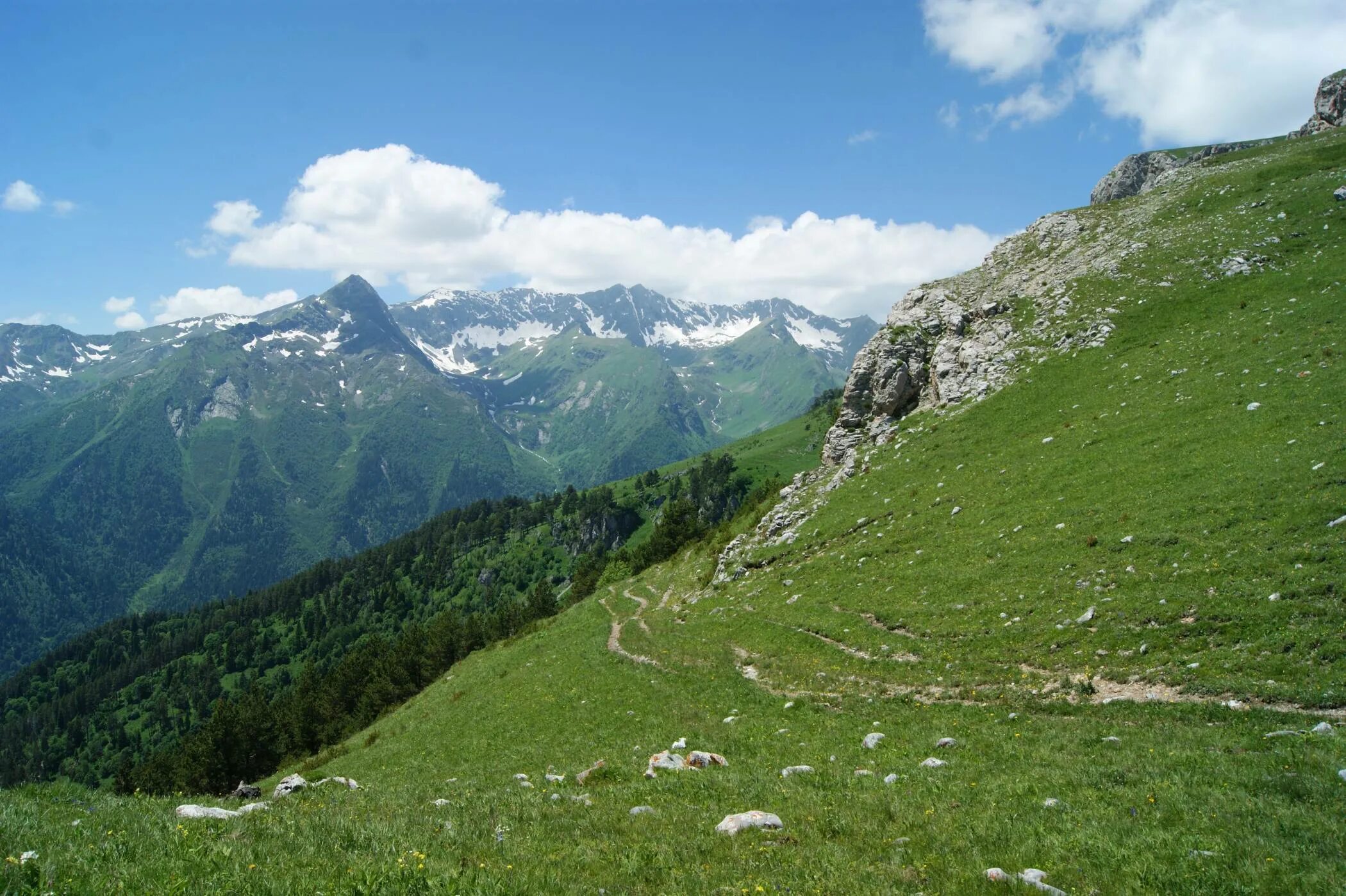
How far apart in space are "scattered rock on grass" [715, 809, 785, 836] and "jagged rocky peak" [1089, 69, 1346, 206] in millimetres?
85291

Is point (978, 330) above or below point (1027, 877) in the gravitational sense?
above

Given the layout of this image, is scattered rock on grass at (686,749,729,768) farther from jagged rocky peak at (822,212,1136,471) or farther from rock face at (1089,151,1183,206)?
rock face at (1089,151,1183,206)

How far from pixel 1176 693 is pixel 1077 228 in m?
60.2

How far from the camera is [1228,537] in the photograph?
74.7ft

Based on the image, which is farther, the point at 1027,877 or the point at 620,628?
the point at 620,628

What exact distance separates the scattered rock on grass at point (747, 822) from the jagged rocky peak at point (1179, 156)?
85.3 meters

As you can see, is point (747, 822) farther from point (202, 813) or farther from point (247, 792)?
point (247, 792)

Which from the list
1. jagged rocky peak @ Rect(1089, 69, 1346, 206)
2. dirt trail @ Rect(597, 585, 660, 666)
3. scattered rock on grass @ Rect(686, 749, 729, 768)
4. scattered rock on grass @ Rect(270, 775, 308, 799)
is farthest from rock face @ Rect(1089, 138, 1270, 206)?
scattered rock on grass @ Rect(270, 775, 308, 799)

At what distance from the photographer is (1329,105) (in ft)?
252

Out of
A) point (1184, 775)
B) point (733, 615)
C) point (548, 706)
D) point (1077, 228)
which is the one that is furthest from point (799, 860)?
point (1077, 228)

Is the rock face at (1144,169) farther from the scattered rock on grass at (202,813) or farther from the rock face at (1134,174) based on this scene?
the scattered rock on grass at (202,813)

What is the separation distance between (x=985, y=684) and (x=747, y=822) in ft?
45.4

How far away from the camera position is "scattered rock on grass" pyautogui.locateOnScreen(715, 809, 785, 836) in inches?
454

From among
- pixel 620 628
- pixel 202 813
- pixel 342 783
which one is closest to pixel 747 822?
pixel 202 813
